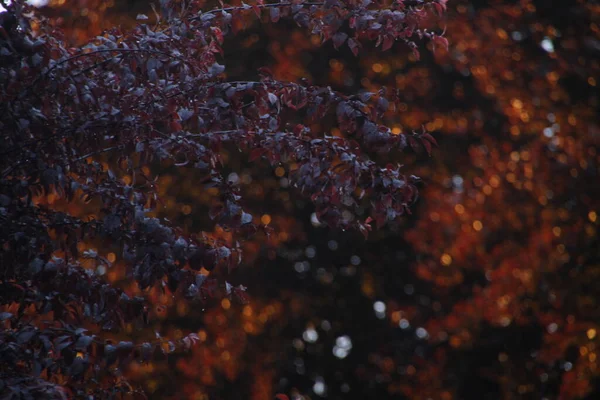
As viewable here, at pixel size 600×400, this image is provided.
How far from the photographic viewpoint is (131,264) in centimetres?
381

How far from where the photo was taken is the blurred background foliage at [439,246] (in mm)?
10766

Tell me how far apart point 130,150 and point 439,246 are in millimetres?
7619

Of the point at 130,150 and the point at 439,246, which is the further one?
the point at 439,246

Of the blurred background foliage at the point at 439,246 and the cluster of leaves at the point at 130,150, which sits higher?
the cluster of leaves at the point at 130,150

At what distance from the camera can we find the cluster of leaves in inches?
138

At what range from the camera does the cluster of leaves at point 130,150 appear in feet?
11.5

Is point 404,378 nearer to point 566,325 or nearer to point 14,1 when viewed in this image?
point 566,325

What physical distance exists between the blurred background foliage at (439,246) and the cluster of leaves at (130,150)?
6555 millimetres

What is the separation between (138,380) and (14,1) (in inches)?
320

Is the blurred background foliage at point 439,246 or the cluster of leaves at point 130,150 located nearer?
the cluster of leaves at point 130,150

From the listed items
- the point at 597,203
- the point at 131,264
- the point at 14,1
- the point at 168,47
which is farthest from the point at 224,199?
the point at 597,203

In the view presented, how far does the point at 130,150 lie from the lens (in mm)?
3928

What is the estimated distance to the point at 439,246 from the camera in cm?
1102

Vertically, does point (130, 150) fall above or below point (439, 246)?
above
